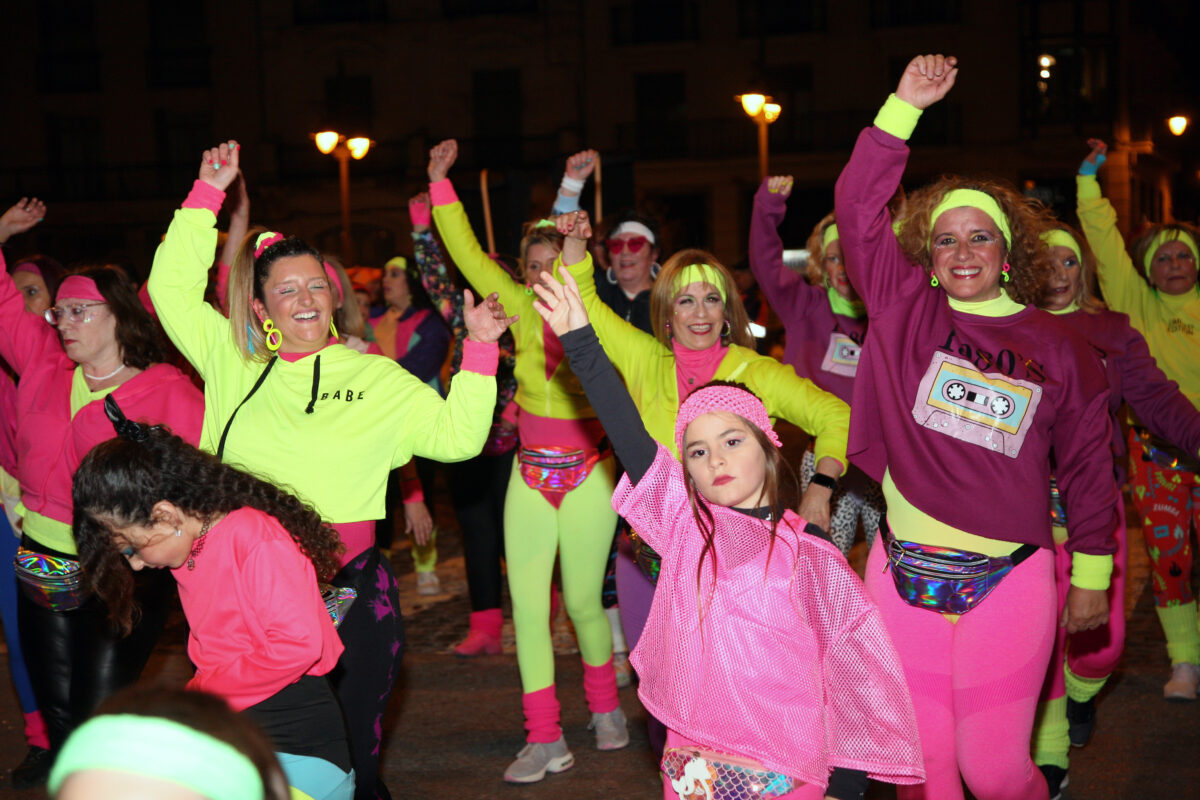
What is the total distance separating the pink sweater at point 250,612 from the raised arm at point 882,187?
1863 mm

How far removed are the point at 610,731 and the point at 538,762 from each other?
1.35 feet

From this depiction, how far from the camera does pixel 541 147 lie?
3186cm

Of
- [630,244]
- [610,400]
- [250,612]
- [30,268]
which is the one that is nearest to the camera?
[250,612]

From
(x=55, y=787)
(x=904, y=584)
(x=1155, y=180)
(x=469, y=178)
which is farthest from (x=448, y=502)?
(x=1155, y=180)

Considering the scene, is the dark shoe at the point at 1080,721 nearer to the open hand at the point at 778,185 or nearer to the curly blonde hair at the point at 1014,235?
the curly blonde hair at the point at 1014,235

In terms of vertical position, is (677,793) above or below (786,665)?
below

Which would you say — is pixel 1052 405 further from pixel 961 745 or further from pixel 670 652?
pixel 670 652

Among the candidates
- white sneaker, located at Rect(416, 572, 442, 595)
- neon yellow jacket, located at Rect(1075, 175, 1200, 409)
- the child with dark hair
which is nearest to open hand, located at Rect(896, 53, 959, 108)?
the child with dark hair

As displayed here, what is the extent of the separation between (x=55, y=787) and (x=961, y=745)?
259 centimetres

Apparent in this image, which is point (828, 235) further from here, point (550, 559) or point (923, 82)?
point (923, 82)

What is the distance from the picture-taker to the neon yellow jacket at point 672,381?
14.3 ft

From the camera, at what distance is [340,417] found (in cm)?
353

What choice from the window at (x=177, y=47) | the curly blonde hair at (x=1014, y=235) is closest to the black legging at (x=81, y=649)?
the curly blonde hair at (x=1014, y=235)

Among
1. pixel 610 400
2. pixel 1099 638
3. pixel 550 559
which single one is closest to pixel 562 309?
pixel 610 400
